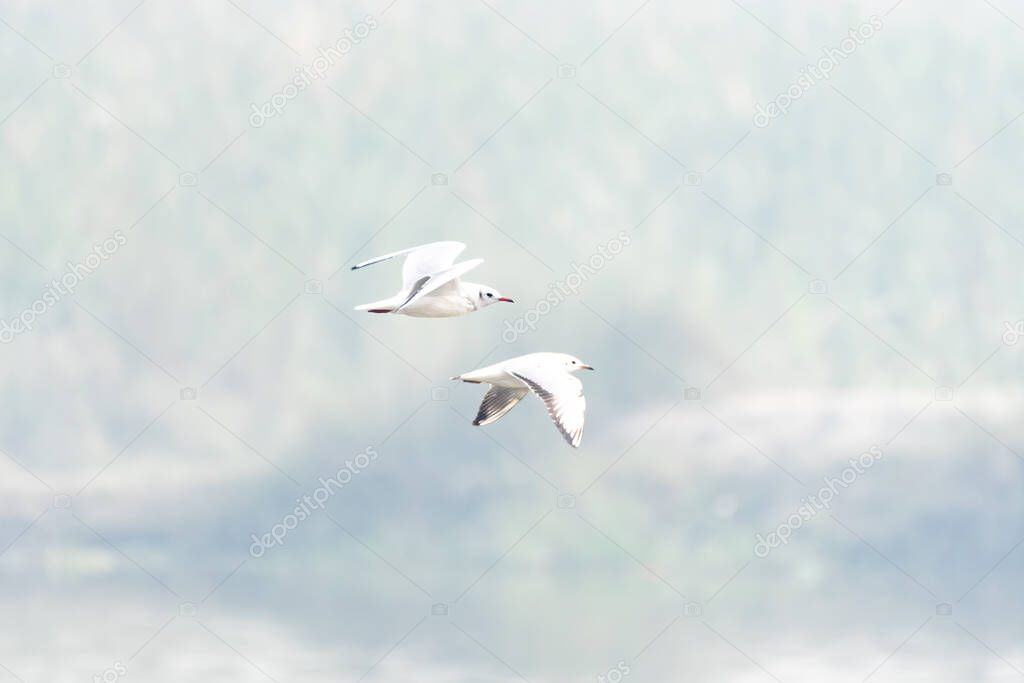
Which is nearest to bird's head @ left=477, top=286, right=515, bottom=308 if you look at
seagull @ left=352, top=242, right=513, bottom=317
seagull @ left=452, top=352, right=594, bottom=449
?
seagull @ left=352, top=242, right=513, bottom=317

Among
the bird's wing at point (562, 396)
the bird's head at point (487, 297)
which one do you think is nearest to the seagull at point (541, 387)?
the bird's wing at point (562, 396)

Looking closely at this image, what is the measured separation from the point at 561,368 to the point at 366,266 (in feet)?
15.5

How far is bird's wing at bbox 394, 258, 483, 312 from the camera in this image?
128 ft

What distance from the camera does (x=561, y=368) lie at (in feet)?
129

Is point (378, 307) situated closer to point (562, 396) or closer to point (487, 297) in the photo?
point (487, 297)

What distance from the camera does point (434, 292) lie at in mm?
39750

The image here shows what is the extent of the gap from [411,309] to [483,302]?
1.70m

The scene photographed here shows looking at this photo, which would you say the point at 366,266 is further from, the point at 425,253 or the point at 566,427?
the point at 566,427

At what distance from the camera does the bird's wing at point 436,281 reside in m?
39.1

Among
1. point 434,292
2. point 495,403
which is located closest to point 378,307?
point 434,292

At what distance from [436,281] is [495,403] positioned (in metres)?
3.33

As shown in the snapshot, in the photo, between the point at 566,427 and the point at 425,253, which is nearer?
the point at 566,427

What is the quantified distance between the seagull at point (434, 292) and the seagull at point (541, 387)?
1.47 m

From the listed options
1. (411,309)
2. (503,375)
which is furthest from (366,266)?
(503,375)
